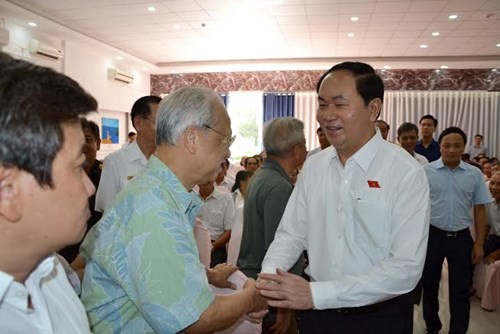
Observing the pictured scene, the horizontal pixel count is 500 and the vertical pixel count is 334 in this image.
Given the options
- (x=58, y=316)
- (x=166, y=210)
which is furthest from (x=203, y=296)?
(x=58, y=316)

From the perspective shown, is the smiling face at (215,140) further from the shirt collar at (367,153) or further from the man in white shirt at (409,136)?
the man in white shirt at (409,136)

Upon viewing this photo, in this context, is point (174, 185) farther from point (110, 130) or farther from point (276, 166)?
point (110, 130)

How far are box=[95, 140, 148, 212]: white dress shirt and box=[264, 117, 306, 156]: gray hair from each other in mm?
935

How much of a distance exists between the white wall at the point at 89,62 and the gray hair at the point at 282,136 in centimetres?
428

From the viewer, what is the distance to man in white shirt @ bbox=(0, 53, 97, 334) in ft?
2.31

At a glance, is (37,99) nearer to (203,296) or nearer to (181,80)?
(203,296)

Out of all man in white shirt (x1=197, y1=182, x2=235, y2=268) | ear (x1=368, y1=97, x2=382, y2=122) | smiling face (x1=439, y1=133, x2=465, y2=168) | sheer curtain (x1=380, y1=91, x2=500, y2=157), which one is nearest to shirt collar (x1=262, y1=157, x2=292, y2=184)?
ear (x1=368, y1=97, x2=382, y2=122)

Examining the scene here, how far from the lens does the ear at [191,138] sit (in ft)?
4.26

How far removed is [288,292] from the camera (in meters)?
1.54

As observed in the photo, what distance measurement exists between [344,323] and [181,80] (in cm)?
1051

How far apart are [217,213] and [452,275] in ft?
7.27

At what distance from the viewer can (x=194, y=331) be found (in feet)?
3.61

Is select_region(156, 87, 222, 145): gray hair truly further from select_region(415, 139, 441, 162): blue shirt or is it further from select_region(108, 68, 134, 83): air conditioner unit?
select_region(108, 68, 134, 83): air conditioner unit

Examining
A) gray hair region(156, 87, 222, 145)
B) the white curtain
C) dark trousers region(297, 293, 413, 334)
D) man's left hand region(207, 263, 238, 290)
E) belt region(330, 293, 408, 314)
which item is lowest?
dark trousers region(297, 293, 413, 334)
